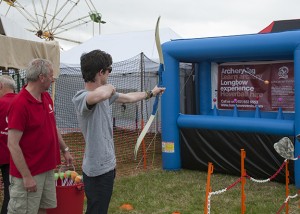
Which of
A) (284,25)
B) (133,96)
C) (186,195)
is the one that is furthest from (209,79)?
(133,96)

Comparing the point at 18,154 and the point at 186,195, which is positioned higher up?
the point at 18,154

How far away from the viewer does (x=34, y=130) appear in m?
2.71

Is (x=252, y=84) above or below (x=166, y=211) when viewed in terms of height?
above

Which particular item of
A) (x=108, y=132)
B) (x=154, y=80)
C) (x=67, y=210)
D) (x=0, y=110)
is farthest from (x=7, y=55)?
(x=154, y=80)

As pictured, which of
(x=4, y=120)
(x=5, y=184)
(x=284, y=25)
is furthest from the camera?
(x=284, y=25)

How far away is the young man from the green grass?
207 cm

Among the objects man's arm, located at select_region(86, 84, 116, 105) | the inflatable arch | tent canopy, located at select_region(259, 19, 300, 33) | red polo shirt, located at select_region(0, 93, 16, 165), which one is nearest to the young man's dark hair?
man's arm, located at select_region(86, 84, 116, 105)

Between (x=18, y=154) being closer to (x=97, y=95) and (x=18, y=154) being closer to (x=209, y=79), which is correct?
(x=97, y=95)

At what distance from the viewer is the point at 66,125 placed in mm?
10750

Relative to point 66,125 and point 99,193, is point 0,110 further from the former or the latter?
point 66,125

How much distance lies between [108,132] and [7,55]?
311 centimetres

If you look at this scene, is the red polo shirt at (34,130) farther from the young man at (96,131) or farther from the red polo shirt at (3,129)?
the red polo shirt at (3,129)

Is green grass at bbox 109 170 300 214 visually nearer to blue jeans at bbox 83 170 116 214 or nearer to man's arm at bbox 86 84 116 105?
blue jeans at bbox 83 170 116 214

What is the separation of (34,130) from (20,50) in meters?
2.98
